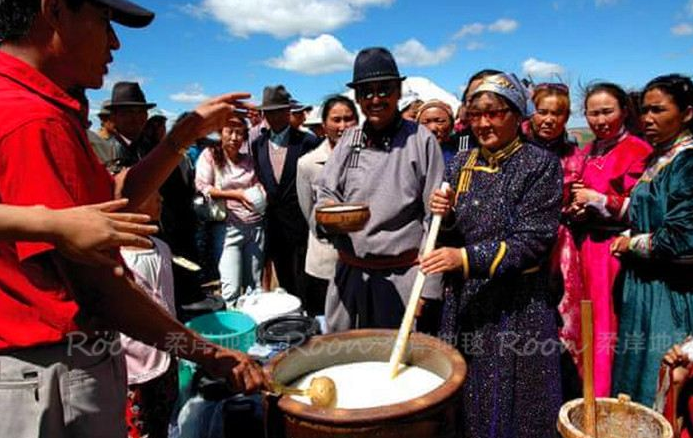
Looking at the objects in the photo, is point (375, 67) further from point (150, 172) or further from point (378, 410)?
point (378, 410)

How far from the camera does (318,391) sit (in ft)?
5.13

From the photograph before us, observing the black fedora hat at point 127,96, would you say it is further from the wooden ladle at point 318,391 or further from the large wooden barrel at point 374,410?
the wooden ladle at point 318,391

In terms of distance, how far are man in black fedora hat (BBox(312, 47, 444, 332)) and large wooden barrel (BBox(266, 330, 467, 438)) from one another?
0.88 metres

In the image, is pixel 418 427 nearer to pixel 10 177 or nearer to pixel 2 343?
pixel 2 343

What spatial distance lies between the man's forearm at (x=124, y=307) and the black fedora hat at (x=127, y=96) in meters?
3.29

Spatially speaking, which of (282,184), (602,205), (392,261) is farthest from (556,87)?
(282,184)

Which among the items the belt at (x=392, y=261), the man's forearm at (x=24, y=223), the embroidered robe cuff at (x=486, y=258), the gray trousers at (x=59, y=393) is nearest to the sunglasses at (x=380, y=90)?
the belt at (x=392, y=261)

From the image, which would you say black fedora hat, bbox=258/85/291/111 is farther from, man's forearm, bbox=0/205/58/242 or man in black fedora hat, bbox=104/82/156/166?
man's forearm, bbox=0/205/58/242

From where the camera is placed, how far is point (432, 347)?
6.04 feet

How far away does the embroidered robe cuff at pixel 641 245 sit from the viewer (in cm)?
266

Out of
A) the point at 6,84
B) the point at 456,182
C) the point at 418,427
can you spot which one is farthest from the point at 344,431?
the point at 456,182

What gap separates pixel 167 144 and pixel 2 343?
2.92ft

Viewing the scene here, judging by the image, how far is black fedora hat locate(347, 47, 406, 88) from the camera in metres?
2.74

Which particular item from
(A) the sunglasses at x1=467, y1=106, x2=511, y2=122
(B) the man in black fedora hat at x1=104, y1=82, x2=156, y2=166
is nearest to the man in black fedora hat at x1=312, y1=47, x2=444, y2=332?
(A) the sunglasses at x1=467, y1=106, x2=511, y2=122
